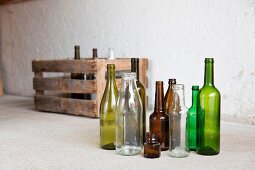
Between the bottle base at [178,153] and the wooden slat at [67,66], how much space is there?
3.27 ft

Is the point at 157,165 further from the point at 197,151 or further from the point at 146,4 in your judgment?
the point at 146,4

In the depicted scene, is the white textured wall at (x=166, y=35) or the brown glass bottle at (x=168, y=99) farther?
the white textured wall at (x=166, y=35)

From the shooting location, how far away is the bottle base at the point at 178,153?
1378mm

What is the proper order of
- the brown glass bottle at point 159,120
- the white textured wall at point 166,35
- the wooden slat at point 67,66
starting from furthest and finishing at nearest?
1. the wooden slat at point 67,66
2. the white textured wall at point 166,35
3. the brown glass bottle at point 159,120

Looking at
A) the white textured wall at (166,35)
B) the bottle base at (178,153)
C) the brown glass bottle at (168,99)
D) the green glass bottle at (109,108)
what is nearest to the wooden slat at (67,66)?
the white textured wall at (166,35)

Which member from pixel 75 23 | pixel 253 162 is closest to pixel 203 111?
pixel 253 162

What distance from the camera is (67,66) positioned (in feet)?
7.83

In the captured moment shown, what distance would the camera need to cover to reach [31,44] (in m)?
3.63

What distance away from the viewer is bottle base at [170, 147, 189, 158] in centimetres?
138

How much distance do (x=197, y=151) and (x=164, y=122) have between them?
0.18 m

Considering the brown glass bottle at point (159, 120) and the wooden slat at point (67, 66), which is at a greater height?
the wooden slat at point (67, 66)

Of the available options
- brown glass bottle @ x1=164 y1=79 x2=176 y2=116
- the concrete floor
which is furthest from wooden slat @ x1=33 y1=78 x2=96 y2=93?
brown glass bottle @ x1=164 y1=79 x2=176 y2=116

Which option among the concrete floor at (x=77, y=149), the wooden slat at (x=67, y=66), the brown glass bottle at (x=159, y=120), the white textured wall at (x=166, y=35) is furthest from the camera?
the wooden slat at (x=67, y=66)

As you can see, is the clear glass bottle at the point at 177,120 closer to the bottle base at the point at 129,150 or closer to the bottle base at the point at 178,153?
the bottle base at the point at 178,153
